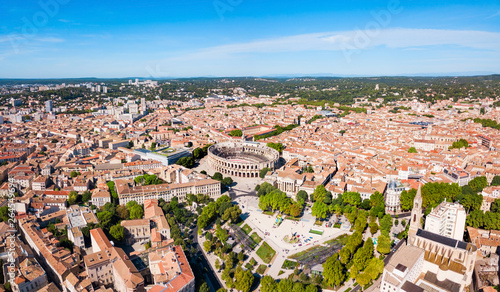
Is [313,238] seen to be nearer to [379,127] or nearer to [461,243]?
[461,243]

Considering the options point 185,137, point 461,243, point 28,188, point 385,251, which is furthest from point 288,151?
point 28,188

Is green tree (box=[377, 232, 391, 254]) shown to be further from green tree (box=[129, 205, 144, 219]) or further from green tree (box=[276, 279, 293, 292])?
green tree (box=[129, 205, 144, 219])

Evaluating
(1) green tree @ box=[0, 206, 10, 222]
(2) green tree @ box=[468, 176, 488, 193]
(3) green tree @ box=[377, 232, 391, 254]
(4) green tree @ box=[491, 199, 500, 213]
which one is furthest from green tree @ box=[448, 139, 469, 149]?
(1) green tree @ box=[0, 206, 10, 222]

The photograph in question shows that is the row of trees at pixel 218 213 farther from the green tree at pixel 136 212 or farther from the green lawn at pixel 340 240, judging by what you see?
the green lawn at pixel 340 240

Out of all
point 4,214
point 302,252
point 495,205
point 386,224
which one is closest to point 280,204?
point 302,252

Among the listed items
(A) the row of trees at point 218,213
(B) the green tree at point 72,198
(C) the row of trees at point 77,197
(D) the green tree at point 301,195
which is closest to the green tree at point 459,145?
(D) the green tree at point 301,195

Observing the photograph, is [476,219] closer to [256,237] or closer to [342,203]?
[342,203]
